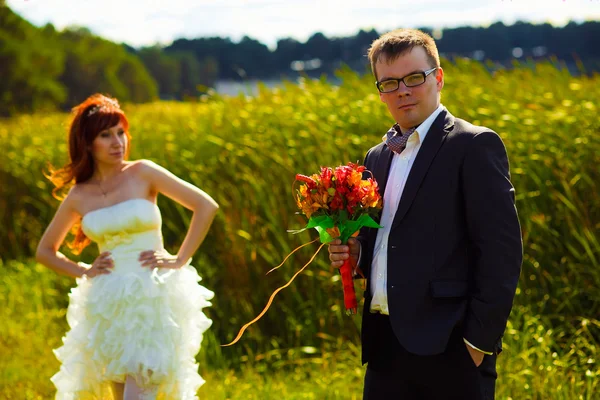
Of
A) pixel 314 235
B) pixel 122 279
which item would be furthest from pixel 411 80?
pixel 314 235

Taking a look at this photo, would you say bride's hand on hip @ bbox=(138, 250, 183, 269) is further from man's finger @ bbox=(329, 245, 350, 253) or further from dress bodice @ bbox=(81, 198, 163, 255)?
man's finger @ bbox=(329, 245, 350, 253)

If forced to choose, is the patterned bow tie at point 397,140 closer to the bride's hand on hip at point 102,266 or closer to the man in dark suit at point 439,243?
the man in dark suit at point 439,243

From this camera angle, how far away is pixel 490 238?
2.54m

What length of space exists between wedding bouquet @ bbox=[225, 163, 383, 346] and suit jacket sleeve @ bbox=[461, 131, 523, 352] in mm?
353

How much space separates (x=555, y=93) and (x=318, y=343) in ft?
9.69

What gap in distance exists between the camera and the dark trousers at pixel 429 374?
2643 millimetres

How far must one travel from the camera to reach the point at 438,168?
8.74ft

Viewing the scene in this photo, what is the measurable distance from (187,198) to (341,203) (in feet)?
6.12

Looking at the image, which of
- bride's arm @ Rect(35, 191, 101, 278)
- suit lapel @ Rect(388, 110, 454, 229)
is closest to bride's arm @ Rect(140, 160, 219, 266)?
bride's arm @ Rect(35, 191, 101, 278)

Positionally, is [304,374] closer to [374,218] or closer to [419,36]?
[374,218]

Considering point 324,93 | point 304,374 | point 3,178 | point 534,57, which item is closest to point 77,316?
point 304,374

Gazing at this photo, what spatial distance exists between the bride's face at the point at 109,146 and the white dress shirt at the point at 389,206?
2.14 meters

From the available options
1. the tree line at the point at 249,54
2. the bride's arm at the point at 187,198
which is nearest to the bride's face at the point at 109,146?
the bride's arm at the point at 187,198

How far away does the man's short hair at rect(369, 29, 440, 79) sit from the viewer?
8.71ft
